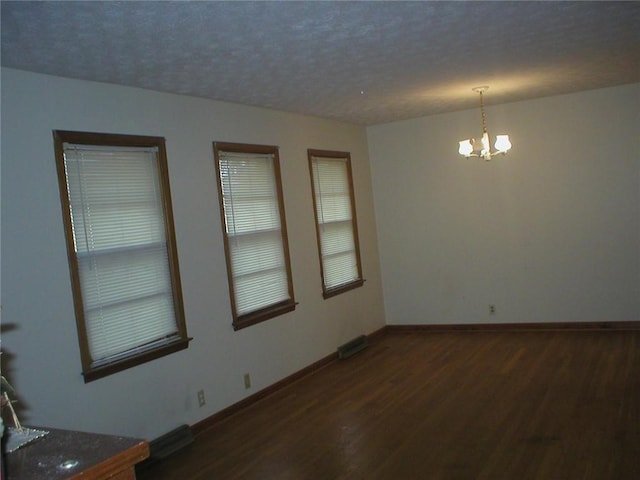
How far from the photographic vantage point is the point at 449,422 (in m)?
4.23

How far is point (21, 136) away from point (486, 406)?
3.73 m

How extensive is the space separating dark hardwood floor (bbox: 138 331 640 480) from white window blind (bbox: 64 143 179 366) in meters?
0.95

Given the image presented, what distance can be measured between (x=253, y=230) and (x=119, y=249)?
4.89 ft

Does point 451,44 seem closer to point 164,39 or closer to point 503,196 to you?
point 164,39

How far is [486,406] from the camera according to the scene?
4457 millimetres

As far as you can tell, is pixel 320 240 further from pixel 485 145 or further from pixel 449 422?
pixel 449 422

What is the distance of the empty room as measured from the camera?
3.32 metres

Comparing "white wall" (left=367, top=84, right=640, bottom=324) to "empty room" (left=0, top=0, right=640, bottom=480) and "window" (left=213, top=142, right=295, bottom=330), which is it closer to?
"empty room" (left=0, top=0, right=640, bottom=480)

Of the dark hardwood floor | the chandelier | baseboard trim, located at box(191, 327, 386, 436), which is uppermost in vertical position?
the chandelier

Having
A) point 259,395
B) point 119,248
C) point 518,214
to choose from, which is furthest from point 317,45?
point 518,214

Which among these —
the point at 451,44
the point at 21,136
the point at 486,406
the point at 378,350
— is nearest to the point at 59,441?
the point at 21,136

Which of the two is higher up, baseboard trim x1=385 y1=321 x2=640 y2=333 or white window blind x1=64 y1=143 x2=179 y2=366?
white window blind x1=64 y1=143 x2=179 y2=366

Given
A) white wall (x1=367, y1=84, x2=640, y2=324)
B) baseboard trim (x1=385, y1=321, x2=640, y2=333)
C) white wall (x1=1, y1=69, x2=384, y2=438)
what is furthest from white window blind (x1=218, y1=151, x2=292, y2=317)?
baseboard trim (x1=385, y1=321, x2=640, y2=333)

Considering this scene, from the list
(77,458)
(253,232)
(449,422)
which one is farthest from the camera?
(253,232)
